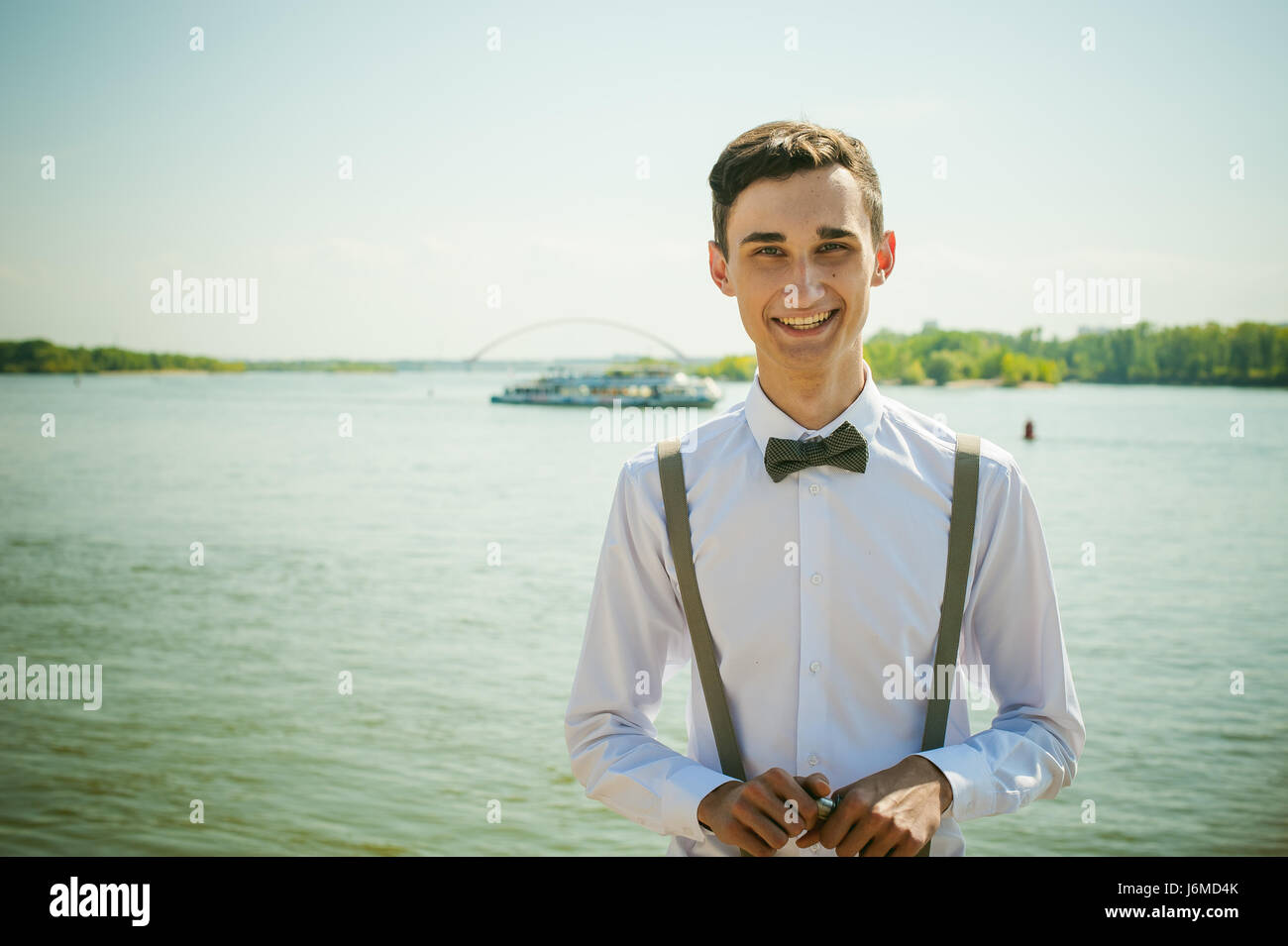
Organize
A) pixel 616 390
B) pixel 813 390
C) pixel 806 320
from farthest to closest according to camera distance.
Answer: pixel 616 390, pixel 813 390, pixel 806 320

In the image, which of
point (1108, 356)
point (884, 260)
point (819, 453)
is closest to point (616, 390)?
point (1108, 356)

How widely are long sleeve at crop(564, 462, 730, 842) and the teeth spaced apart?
1.25ft

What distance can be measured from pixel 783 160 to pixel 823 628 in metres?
0.78

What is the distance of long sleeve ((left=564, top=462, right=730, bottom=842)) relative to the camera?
1829mm

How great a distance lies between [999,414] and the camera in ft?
236

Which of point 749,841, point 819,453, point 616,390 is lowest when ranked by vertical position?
point 749,841

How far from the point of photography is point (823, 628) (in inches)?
72.3

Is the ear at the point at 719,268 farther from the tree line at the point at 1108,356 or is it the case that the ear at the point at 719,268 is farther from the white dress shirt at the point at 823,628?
the tree line at the point at 1108,356

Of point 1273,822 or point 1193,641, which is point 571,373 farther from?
point 1273,822

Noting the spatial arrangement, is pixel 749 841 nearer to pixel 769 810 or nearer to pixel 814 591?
pixel 769 810

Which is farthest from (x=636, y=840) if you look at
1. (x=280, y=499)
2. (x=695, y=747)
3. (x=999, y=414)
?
(x=999, y=414)

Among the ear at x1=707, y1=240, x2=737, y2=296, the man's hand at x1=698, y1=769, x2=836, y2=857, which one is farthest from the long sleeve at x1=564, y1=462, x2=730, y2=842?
the ear at x1=707, y1=240, x2=737, y2=296

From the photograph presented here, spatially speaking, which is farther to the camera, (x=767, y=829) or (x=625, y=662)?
(x=625, y=662)

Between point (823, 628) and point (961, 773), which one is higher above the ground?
point (823, 628)
